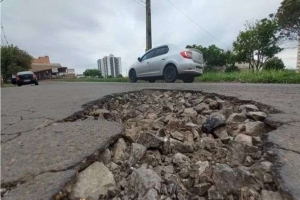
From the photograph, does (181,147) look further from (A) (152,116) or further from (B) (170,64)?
(B) (170,64)

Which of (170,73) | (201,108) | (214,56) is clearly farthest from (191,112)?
→ (214,56)

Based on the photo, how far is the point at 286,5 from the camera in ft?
51.9

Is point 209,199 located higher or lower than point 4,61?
lower

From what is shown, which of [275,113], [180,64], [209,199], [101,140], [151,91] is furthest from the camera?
[180,64]

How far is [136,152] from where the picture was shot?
1854mm

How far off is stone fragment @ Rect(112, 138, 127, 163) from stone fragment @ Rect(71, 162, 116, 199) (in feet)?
0.64

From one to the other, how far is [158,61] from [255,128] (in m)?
7.11

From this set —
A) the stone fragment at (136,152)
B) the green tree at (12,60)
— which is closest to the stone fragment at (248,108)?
the stone fragment at (136,152)

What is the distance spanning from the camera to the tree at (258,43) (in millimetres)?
23122

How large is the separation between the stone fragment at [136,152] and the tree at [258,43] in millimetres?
24651

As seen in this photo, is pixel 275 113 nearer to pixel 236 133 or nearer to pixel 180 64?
pixel 236 133

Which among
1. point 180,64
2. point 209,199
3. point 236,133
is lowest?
point 209,199

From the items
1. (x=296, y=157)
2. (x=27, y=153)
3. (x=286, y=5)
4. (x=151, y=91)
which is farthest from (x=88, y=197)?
(x=286, y=5)

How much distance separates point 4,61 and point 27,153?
37.4 m
